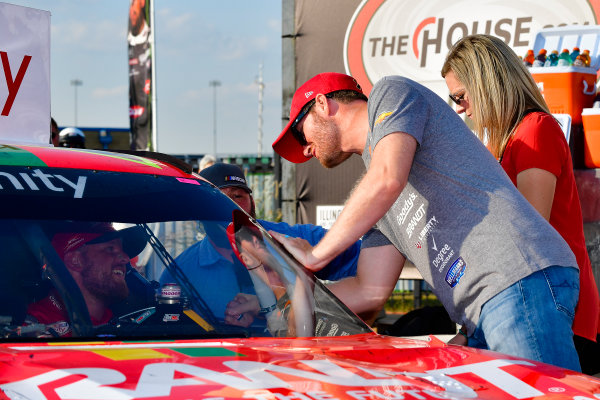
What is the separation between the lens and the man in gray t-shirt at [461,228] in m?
2.15

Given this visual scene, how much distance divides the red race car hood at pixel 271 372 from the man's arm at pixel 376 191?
365mm

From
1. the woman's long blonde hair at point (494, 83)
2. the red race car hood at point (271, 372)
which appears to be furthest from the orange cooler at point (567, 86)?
the red race car hood at point (271, 372)

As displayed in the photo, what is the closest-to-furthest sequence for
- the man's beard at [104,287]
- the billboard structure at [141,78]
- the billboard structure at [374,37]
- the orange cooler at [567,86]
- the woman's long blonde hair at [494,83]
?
the man's beard at [104,287], the woman's long blonde hair at [494,83], the orange cooler at [567,86], the billboard structure at [374,37], the billboard structure at [141,78]

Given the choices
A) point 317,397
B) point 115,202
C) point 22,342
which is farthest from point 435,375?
point 115,202

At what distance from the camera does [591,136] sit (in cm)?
466

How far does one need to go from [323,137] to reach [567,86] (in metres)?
2.48

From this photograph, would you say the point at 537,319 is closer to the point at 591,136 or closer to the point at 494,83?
the point at 494,83

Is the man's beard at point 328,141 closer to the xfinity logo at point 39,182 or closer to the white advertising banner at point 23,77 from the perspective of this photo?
the xfinity logo at point 39,182

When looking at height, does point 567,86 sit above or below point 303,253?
above

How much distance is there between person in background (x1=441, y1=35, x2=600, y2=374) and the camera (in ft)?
8.24

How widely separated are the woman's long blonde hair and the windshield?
0.82 meters

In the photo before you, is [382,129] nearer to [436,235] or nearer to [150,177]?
[436,235]

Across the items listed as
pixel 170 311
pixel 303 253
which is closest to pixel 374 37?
pixel 303 253

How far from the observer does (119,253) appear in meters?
2.21
